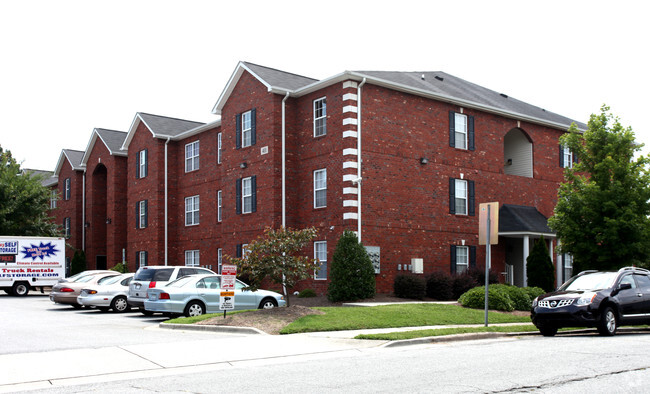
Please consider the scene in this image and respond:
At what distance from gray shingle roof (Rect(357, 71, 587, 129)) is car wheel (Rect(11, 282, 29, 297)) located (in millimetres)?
20487

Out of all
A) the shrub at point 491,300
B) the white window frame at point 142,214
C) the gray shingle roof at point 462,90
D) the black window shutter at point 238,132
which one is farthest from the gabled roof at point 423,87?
the white window frame at point 142,214

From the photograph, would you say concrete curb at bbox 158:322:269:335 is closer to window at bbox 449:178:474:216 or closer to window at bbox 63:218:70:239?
window at bbox 449:178:474:216

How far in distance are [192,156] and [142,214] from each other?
5365 millimetres

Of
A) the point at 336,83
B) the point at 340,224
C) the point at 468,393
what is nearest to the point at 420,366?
the point at 468,393

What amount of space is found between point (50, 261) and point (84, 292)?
1208 centimetres

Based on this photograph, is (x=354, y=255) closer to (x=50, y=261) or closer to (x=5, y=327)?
(x=5, y=327)

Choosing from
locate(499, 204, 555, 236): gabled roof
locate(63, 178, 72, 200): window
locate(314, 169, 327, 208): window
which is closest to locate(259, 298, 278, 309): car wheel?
locate(314, 169, 327, 208): window

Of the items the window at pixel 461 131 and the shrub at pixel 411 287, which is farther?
the window at pixel 461 131

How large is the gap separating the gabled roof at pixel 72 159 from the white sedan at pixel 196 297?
29804 mm

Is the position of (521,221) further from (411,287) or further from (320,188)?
(320,188)

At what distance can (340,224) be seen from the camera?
85.0ft

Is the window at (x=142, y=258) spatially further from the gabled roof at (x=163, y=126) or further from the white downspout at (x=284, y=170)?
the white downspout at (x=284, y=170)

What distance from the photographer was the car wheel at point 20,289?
1319 inches

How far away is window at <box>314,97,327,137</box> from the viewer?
27344 millimetres
